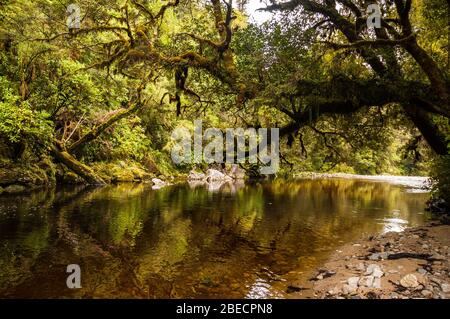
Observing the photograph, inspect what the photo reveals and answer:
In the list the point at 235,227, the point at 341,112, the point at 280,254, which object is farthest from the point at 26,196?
the point at 341,112

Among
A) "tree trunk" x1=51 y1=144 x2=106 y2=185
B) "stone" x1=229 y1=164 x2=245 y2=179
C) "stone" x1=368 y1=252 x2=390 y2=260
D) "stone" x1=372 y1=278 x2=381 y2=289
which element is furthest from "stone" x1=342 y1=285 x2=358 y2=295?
"stone" x1=229 y1=164 x2=245 y2=179

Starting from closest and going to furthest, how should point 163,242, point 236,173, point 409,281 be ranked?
1. point 409,281
2. point 163,242
3. point 236,173

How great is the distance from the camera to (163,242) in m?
11.4

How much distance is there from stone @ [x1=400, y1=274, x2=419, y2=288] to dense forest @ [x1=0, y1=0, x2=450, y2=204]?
5281mm

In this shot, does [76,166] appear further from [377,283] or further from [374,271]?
[377,283]

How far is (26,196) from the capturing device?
19.5m

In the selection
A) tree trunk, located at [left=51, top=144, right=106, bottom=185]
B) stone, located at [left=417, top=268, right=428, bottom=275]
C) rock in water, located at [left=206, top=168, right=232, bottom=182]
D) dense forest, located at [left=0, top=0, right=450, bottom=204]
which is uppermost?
dense forest, located at [left=0, top=0, right=450, bottom=204]

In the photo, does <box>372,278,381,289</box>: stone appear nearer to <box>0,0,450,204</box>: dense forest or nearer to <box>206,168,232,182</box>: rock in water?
<box>0,0,450,204</box>: dense forest

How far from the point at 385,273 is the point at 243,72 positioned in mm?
8892

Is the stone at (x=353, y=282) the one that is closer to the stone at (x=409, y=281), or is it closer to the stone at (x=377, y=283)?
the stone at (x=377, y=283)

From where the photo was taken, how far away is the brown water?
775 cm

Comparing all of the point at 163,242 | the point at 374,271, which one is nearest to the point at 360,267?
the point at 374,271

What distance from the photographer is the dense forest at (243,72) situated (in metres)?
11.6

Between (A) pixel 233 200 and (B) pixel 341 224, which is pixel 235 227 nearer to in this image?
(B) pixel 341 224
